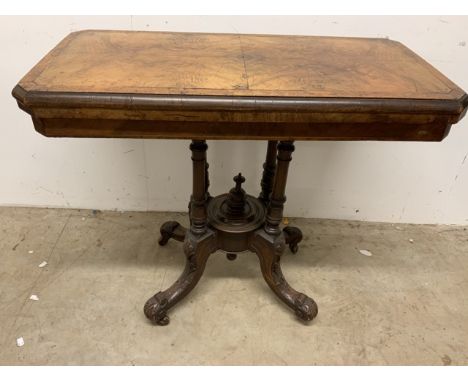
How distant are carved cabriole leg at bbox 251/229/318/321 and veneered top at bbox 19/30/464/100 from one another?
0.58m

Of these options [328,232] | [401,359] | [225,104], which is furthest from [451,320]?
[225,104]

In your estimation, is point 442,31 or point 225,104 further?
point 442,31

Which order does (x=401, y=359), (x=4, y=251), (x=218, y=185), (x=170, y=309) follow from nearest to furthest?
(x=401, y=359), (x=170, y=309), (x=4, y=251), (x=218, y=185)

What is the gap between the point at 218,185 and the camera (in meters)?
1.81

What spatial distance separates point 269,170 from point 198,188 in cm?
37

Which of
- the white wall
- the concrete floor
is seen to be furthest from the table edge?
the concrete floor

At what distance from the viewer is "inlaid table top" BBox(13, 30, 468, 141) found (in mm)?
843

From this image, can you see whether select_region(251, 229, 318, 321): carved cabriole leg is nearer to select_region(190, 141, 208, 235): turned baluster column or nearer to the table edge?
select_region(190, 141, 208, 235): turned baluster column

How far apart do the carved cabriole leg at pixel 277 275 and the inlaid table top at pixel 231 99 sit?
506mm

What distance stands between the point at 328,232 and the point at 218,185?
573 millimetres

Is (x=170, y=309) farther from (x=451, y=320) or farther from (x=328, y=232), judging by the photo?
(x=451, y=320)

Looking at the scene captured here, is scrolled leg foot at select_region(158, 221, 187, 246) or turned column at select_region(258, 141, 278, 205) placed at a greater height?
turned column at select_region(258, 141, 278, 205)

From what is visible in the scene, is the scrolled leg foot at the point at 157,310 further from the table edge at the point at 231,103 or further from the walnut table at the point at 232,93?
the table edge at the point at 231,103

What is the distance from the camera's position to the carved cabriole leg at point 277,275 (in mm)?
1327
